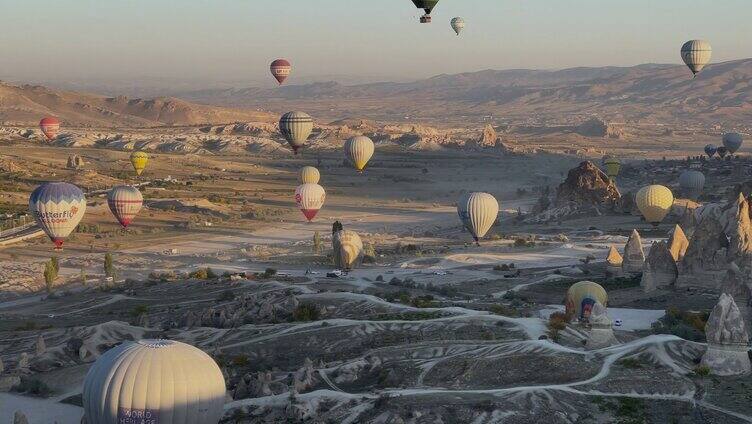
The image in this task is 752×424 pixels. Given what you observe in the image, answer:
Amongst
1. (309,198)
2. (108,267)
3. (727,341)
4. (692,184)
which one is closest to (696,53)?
(692,184)

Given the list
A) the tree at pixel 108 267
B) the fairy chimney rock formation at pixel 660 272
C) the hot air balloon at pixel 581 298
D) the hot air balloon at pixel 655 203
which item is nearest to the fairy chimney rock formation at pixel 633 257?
the fairy chimney rock formation at pixel 660 272

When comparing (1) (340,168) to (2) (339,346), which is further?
(1) (340,168)

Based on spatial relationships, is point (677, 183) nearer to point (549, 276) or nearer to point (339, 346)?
point (549, 276)

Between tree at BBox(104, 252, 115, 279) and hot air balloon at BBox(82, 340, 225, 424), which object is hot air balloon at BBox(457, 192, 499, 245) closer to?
tree at BBox(104, 252, 115, 279)

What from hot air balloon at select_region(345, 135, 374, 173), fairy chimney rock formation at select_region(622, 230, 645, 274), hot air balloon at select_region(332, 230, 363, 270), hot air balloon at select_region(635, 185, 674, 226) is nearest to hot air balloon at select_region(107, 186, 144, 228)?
hot air balloon at select_region(332, 230, 363, 270)

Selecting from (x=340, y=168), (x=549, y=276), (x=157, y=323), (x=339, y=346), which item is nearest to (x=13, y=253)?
(x=157, y=323)

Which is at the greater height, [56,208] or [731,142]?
[56,208]

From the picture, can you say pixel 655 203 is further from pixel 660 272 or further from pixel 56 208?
pixel 56 208
